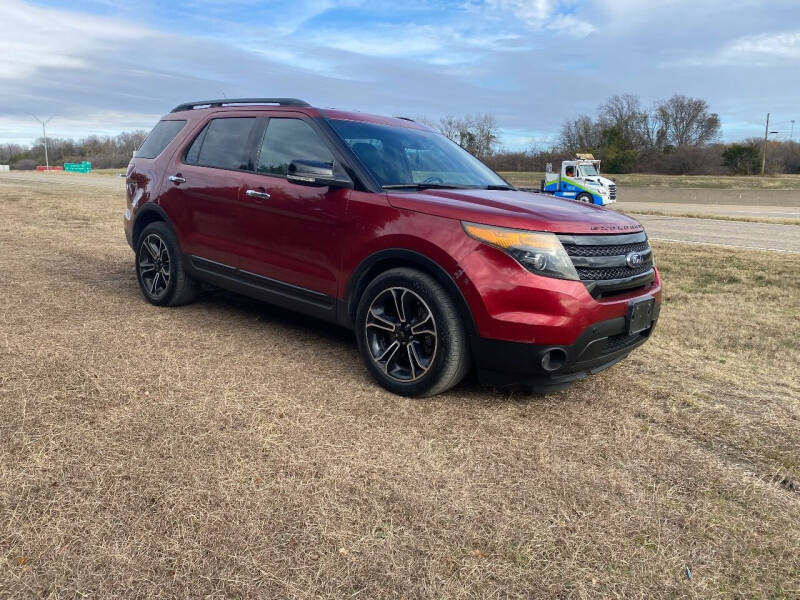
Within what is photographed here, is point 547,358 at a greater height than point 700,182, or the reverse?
point 700,182

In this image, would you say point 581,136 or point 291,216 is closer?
point 291,216

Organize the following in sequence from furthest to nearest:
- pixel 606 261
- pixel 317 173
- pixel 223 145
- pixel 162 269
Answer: pixel 162 269 < pixel 223 145 < pixel 317 173 < pixel 606 261

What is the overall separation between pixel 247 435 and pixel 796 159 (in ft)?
182

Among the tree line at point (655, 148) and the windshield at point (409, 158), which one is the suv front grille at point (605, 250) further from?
the tree line at point (655, 148)

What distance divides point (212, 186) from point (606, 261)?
3202 mm

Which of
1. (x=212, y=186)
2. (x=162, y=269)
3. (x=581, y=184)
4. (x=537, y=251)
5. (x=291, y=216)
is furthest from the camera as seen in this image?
(x=581, y=184)

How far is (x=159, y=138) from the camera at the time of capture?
591 centimetres

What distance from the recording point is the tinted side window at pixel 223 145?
4.95 metres

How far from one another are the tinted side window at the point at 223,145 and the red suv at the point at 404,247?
16mm

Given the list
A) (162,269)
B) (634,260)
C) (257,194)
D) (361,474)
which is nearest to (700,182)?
(634,260)

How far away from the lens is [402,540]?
2414 mm

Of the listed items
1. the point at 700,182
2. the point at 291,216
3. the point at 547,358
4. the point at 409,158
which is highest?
the point at 700,182

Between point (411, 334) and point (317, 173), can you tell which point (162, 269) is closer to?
point (317, 173)

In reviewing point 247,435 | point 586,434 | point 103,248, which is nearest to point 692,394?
point 586,434
